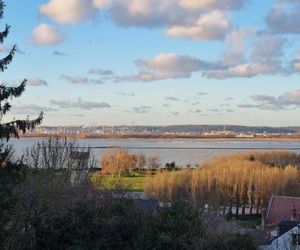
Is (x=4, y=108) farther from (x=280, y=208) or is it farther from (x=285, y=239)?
(x=280, y=208)

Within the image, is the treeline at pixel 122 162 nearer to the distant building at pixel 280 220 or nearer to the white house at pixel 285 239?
the distant building at pixel 280 220

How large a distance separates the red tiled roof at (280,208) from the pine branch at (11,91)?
41216mm

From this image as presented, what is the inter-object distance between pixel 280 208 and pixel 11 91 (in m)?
43.1

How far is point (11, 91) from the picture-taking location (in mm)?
18516

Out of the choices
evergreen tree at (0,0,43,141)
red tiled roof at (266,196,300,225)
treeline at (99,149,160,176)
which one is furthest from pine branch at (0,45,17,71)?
treeline at (99,149,160,176)

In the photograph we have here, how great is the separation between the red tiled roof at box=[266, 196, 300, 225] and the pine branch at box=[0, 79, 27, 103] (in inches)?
1623

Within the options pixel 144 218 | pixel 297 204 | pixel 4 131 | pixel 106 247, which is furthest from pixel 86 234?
pixel 297 204

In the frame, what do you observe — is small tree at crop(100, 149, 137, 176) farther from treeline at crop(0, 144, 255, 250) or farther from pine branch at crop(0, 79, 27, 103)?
treeline at crop(0, 144, 255, 250)

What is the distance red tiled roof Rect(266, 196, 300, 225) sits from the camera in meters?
55.7

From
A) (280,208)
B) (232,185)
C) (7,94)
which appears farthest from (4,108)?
(232,185)

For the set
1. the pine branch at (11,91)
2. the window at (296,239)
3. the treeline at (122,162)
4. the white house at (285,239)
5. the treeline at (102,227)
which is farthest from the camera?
the treeline at (122,162)

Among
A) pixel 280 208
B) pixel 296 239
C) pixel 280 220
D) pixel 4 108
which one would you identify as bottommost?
pixel 280 220

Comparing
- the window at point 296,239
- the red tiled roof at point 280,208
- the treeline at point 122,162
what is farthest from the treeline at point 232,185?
the window at point 296,239

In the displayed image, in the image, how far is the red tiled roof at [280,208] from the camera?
55.7 meters
